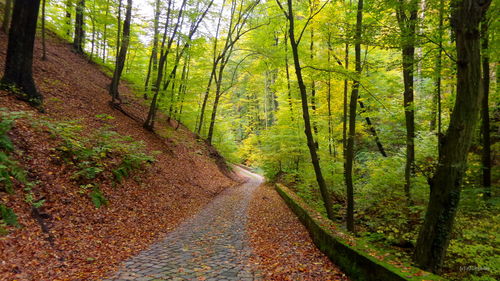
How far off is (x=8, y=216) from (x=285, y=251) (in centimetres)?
511

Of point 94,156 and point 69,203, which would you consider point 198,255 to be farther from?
point 94,156

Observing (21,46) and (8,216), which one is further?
(21,46)

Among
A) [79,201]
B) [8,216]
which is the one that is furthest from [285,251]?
[8,216]

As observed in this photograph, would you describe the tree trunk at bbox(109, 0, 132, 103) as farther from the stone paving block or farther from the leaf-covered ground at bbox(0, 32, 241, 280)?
the stone paving block

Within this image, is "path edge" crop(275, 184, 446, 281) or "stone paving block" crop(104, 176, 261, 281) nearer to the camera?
"path edge" crop(275, 184, 446, 281)

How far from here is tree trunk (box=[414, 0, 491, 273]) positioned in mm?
4199

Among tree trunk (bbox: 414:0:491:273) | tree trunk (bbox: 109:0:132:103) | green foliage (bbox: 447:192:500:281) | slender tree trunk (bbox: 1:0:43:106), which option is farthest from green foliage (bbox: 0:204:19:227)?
tree trunk (bbox: 109:0:132:103)

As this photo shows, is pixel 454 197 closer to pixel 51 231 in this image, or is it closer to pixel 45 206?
pixel 51 231

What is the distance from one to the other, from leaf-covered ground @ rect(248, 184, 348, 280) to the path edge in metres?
0.17

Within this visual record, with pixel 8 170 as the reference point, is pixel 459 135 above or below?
above

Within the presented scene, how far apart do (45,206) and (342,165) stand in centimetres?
1209

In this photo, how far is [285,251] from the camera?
5887 millimetres

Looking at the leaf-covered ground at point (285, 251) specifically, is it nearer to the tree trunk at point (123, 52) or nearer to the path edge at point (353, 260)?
the path edge at point (353, 260)

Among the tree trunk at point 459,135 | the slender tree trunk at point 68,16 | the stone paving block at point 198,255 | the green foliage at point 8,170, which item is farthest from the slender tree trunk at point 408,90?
the slender tree trunk at point 68,16
